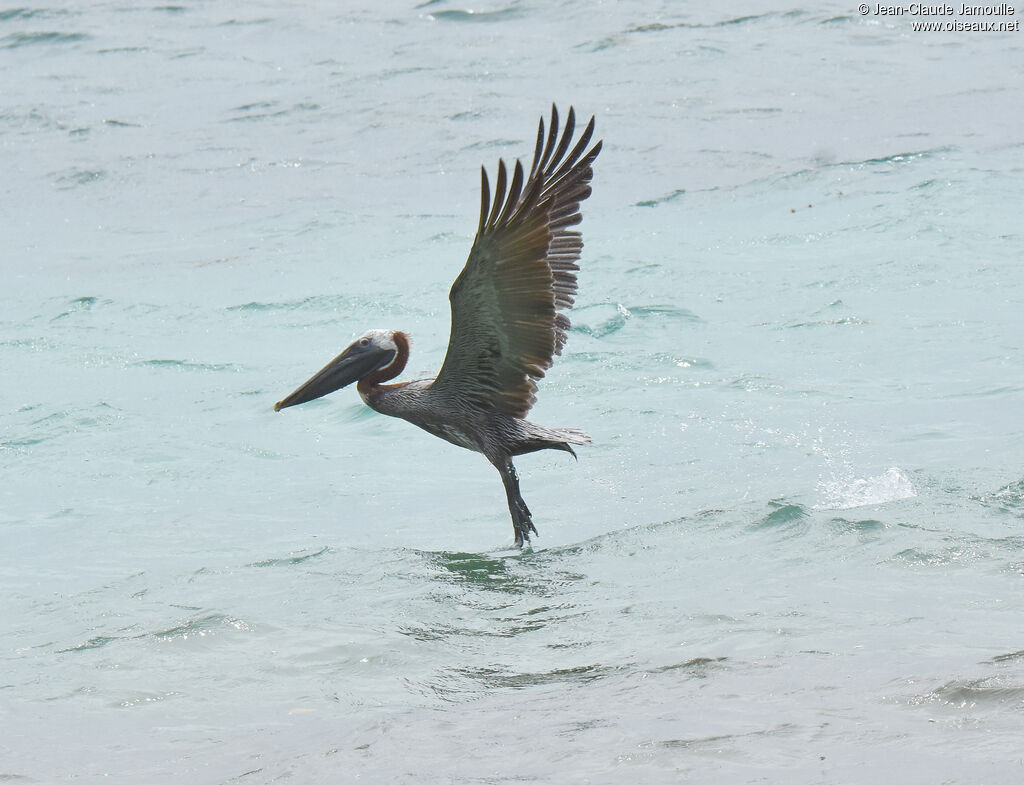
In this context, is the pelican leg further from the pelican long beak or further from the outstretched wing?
the pelican long beak

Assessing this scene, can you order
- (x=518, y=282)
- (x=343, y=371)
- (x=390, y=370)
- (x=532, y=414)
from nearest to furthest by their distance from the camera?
(x=518, y=282) < (x=343, y=371) < (x=390, y=370) < (x=532, y=414)

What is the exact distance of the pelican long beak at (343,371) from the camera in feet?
22.8

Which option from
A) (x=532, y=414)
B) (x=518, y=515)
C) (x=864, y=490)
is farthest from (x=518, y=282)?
(x=532, y=414)

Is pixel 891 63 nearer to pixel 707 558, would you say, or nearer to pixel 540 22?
pixel 540 22

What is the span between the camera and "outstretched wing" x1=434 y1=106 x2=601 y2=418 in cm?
558

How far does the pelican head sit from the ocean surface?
27.6 inches

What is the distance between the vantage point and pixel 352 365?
6.99m

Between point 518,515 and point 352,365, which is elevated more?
point 352,365

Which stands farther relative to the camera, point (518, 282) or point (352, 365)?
point (352, 365)

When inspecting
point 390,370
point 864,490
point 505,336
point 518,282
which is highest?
point 518,282

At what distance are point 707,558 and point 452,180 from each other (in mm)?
8091

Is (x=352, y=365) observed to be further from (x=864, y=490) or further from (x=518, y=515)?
(x=864, y=490)

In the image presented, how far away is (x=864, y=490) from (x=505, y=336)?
6.05ft

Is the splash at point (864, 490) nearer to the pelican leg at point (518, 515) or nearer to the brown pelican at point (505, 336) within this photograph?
the brown pelican at point (505, 336)
